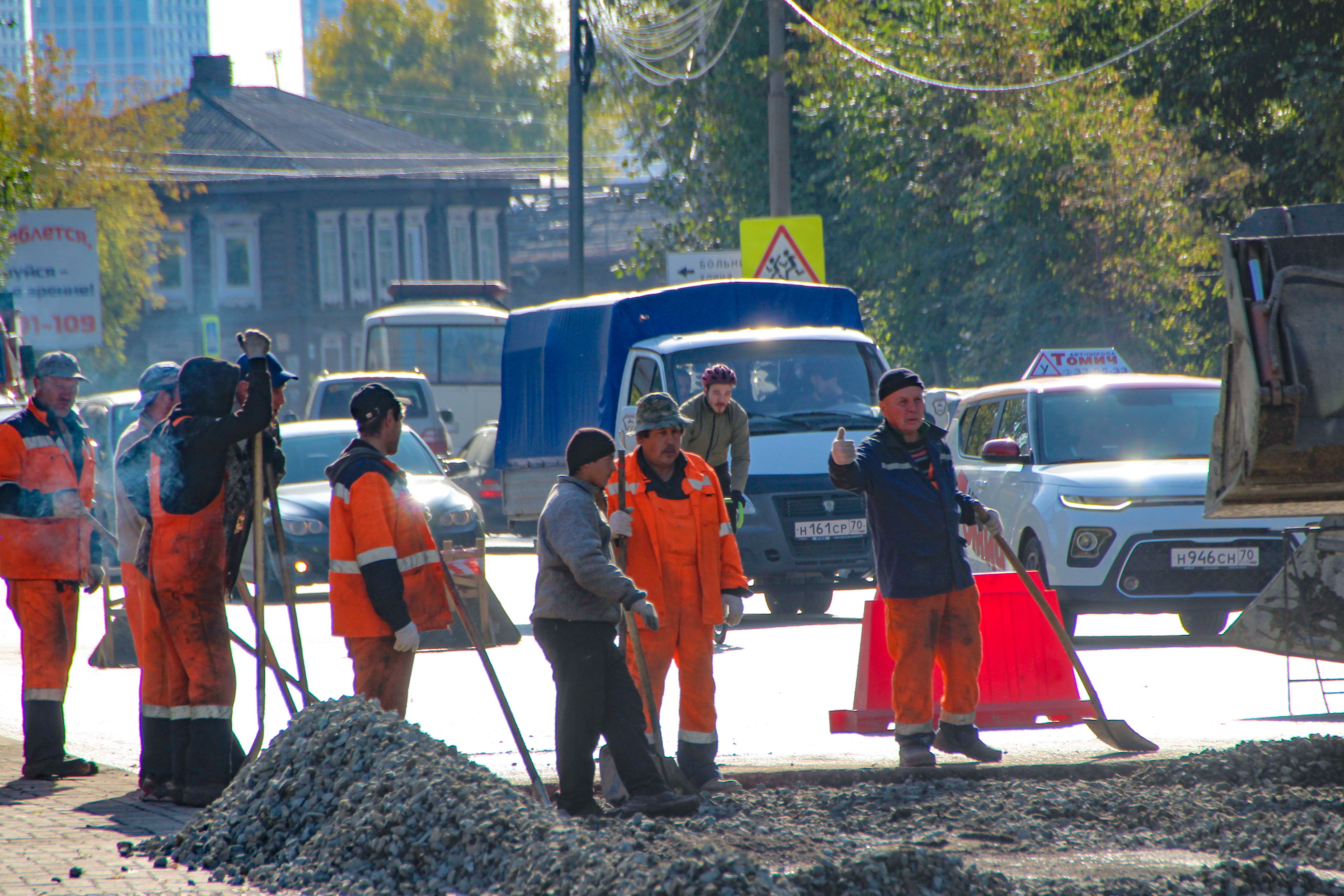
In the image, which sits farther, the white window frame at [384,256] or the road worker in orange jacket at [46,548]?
the white window frame at [384,256]

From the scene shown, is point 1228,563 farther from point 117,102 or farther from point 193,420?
point 117,102

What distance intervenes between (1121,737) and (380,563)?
339 cm

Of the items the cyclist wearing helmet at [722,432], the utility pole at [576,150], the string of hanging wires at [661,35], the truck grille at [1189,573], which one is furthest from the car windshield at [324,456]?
the string of hanging wires at [661,35]

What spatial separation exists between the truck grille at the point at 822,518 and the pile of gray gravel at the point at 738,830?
640cm

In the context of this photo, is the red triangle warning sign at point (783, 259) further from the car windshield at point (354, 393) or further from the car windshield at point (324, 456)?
the car windshield at point (354, 393)

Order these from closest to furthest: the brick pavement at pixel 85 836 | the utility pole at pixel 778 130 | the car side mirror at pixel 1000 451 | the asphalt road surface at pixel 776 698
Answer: the brick pavement at pixel 85 836 → the asphalt road surface at pixel 776 698 → the car side mirror at pixel 1000 451 → the utility pole at pixel 778 130

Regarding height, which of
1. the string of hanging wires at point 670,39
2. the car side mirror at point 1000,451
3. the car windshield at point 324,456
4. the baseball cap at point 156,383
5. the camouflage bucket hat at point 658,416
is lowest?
the car windshield at point 324,456

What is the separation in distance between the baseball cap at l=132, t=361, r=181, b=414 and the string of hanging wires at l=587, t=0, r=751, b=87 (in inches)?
943

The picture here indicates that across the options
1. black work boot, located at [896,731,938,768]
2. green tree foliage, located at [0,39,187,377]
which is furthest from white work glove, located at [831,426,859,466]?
A: green tree foliage, located at [0,39,187,377]

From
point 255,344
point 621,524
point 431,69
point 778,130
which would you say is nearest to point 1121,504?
point 621,524

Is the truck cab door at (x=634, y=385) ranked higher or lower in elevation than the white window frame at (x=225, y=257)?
lower

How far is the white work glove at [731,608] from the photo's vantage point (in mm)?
6770

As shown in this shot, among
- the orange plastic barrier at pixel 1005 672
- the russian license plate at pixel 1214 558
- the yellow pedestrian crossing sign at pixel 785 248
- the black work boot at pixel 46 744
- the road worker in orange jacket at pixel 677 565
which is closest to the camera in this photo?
the road worker in orange jacket at pixel 677 565

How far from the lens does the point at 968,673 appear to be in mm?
7191
